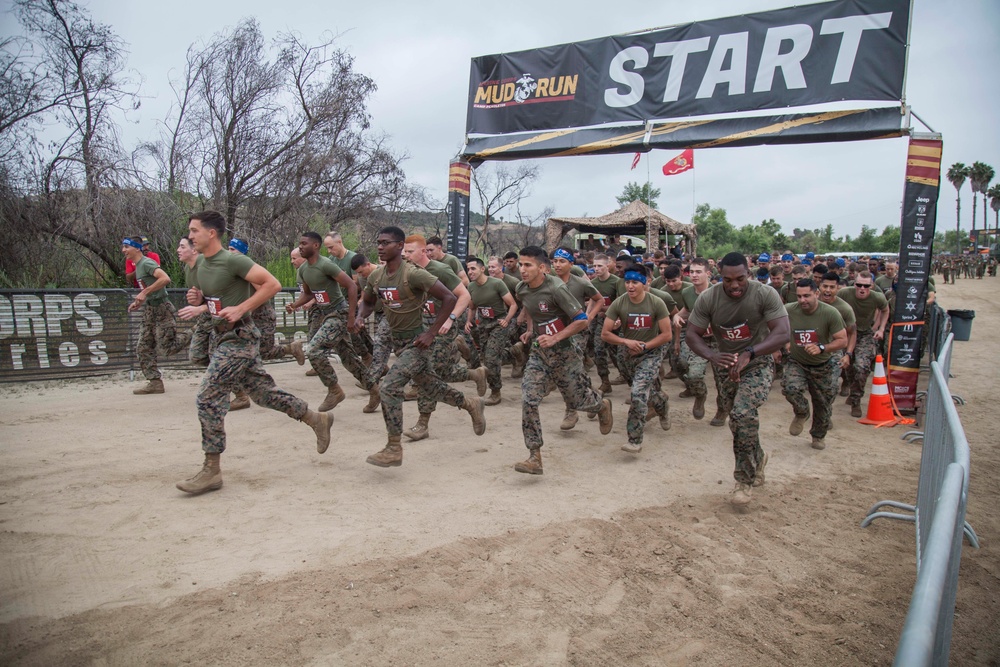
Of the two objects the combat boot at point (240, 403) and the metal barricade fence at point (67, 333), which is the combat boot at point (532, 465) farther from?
the metal barricade fence at point (67, 333)

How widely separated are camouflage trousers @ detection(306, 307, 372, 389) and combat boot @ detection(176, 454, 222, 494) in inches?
93.8

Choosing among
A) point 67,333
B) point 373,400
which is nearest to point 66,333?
point 67,333

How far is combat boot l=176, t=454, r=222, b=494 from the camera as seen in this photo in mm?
5133

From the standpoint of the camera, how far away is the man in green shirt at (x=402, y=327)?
5.77 metres

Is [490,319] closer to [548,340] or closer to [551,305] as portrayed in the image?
[551,305]

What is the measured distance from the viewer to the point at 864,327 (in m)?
9.12

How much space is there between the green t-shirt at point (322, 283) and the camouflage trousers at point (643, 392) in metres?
3.77

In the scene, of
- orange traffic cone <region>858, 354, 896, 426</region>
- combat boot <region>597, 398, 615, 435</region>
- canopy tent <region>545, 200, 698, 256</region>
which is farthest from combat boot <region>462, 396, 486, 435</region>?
canopy tent <region>545, 200, 698, 256</region>

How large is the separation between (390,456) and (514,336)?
4.77 meters

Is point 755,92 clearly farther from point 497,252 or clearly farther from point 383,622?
point 497,252

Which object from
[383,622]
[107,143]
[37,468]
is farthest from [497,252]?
[383,622]

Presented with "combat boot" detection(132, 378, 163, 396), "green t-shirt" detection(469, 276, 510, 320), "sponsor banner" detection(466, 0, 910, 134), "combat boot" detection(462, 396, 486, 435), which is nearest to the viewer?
"combat boot" detection(462, 396, 486, 435)

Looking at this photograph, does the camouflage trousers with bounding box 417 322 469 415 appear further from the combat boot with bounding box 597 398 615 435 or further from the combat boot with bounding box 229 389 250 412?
the combat boot with bounding box 229 389 250 412

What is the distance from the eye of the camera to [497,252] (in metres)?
33.0
